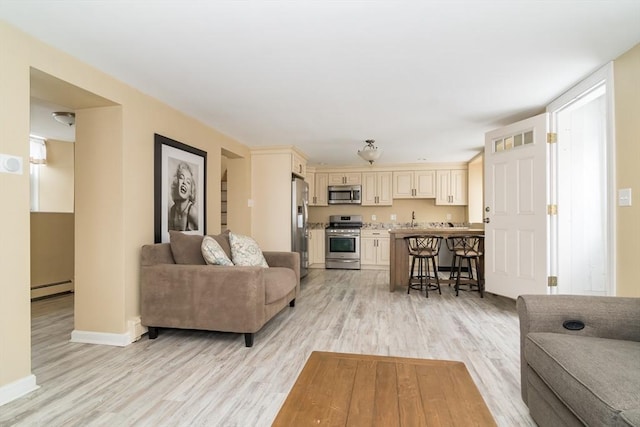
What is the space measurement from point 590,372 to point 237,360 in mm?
2106

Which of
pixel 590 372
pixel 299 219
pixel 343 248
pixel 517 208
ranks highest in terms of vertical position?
pixel 517 208

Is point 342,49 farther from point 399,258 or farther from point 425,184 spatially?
point 425,184

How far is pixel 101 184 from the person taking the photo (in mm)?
2809

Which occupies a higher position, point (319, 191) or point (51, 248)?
point (319, 191)

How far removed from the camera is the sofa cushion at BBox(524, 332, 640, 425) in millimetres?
1049

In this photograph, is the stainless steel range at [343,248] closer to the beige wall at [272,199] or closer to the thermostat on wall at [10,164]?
the beige wall at [272,199]

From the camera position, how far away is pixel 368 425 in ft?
3.28

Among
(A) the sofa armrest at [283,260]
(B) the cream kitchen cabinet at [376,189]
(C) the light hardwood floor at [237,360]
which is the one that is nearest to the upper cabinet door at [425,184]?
(B) the cream kitchen cabinet at [376,189]

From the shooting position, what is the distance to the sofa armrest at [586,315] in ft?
5.12

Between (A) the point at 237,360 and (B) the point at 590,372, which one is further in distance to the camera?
(A) the point at 237,360

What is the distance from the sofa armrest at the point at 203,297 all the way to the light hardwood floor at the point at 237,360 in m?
0.20

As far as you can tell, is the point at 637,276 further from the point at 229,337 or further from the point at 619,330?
the point at 229,337

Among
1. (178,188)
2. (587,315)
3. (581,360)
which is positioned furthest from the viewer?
(178,188)

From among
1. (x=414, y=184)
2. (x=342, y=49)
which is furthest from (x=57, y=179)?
(x=414, y=184)
